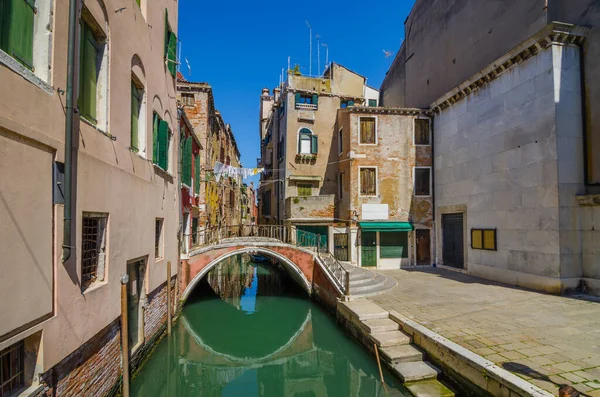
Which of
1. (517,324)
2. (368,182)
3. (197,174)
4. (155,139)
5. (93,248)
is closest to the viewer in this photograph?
(93,248)

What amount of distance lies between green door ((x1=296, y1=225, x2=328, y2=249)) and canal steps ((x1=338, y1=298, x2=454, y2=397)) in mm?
5385

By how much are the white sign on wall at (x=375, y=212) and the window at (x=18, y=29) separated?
1442cm

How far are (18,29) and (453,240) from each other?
53.8ft

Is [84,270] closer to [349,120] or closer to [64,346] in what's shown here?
[64,346]

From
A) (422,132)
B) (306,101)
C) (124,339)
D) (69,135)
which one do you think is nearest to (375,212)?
(422,132)

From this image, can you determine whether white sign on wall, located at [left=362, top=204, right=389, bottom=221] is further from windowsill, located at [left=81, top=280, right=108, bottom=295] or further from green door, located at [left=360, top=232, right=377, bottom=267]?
windowsill, located at [left=81, top=280, right=108, bottom=295]

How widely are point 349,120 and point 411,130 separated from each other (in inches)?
127

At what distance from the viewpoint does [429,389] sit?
6.76 metres

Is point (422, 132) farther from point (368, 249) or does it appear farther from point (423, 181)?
point (368, 249)

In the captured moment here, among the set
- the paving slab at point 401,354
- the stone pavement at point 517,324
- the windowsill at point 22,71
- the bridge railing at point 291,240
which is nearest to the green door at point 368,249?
the bridge railing at point 291,240

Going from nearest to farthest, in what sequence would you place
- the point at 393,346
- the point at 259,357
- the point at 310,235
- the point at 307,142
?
the point at 393,346, the point at 259,357, the point at 310,235, the point at 307,142

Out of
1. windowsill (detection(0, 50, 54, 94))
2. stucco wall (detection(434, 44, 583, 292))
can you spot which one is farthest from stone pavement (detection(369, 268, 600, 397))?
windowsill (detection(0, 50, 54, 94))

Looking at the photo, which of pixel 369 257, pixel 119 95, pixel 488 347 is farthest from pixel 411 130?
pixel 119 95

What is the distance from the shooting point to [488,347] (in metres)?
6.64
